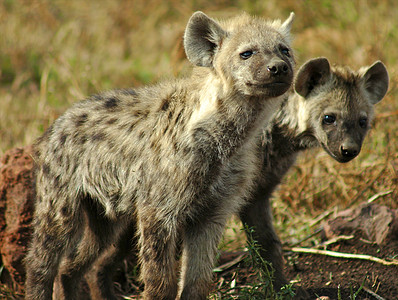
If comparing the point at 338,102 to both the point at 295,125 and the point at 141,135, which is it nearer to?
the point at 295,125

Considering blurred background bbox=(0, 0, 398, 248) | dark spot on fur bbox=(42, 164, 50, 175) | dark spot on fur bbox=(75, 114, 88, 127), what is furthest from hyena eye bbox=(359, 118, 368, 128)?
dark spot on fur bbox=(42, 164, 50, 175)

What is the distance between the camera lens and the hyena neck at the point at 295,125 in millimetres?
4035

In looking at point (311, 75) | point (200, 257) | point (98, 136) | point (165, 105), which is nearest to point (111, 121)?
point (98, 136)

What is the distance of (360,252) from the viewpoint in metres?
4.26

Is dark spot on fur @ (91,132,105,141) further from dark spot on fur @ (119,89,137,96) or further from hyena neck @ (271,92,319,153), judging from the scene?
hyena neck @ (271,92,319,153)

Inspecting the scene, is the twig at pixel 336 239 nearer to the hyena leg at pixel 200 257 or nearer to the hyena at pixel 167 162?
the hyena at pixel 167 162

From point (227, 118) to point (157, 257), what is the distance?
0.88 m

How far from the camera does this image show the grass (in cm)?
529

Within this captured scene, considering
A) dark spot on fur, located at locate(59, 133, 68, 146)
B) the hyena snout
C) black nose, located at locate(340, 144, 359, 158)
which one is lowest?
black nose, located at locate(340, 144, 359, 158)

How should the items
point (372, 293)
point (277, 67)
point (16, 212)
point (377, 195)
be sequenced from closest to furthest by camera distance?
point (277, 67)
point (372, 293)
point (16, 212)
point (377, 195)

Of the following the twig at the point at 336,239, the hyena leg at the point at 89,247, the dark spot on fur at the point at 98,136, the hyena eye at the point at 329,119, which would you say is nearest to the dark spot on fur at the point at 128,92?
the dark spot on fur at the point at 98,136

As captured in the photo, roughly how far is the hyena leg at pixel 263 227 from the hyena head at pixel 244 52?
101 centimetres

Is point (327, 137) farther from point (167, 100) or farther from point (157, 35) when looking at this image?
point (157, 35)

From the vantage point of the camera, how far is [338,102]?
12.9 feet
